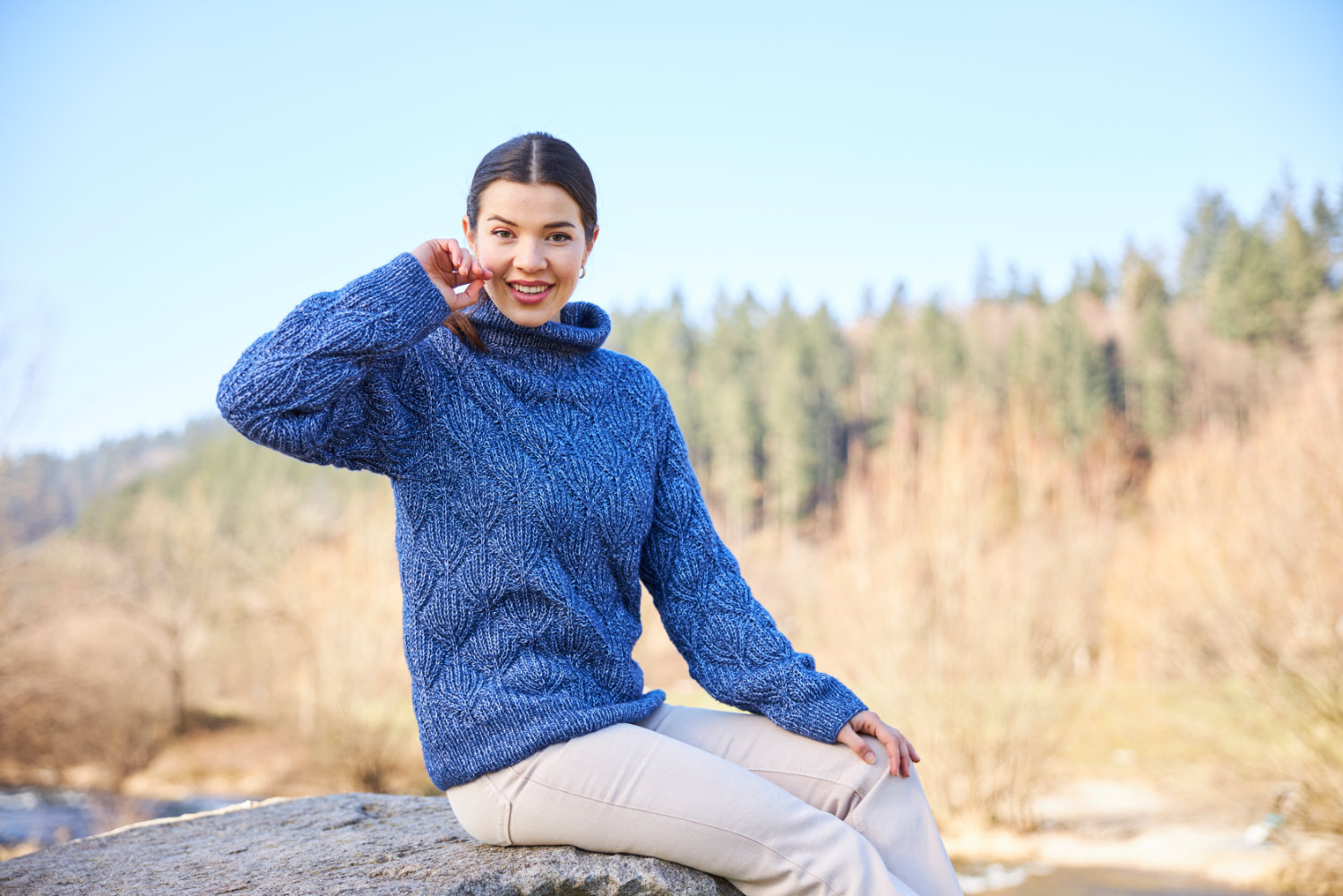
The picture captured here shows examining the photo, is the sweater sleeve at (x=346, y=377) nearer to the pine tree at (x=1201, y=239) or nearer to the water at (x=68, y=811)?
the water at (x=68, y=811)

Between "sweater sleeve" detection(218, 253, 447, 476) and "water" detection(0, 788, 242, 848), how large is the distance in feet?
43.5

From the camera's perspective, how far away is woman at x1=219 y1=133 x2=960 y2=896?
5.48 feet

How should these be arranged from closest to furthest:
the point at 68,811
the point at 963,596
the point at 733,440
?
the point at 963,596
the point at 68,811
the point at 733,440

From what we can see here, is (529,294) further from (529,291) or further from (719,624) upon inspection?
(719,624)

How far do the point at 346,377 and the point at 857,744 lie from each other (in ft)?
3.90

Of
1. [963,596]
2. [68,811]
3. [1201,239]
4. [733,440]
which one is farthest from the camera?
[1201,239]

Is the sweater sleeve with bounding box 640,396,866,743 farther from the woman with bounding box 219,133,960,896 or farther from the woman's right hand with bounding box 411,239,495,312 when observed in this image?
the woman's right hand with bounding box 411,239,495,312

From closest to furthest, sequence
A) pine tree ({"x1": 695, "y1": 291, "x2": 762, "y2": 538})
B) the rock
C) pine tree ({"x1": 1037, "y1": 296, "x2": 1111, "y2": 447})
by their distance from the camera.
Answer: the rock
pine tree ({"x1": 1037, "y1": 296, "x2": 1111, "y2": 447})
pine tree ({"x1": 695, "y1": 291, "x2": 762, "y2": 538})

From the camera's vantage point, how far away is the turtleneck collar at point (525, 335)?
6.34 ft

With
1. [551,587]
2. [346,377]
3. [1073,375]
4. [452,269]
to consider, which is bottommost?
[551,587]

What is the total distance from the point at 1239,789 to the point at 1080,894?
303 cm

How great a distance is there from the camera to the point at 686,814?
1666 mm

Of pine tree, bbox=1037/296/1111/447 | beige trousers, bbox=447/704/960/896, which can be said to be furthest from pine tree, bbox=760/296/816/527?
beige trousers, bbox=447/704/960/896

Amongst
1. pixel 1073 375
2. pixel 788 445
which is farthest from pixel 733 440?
pixel 1073 375
